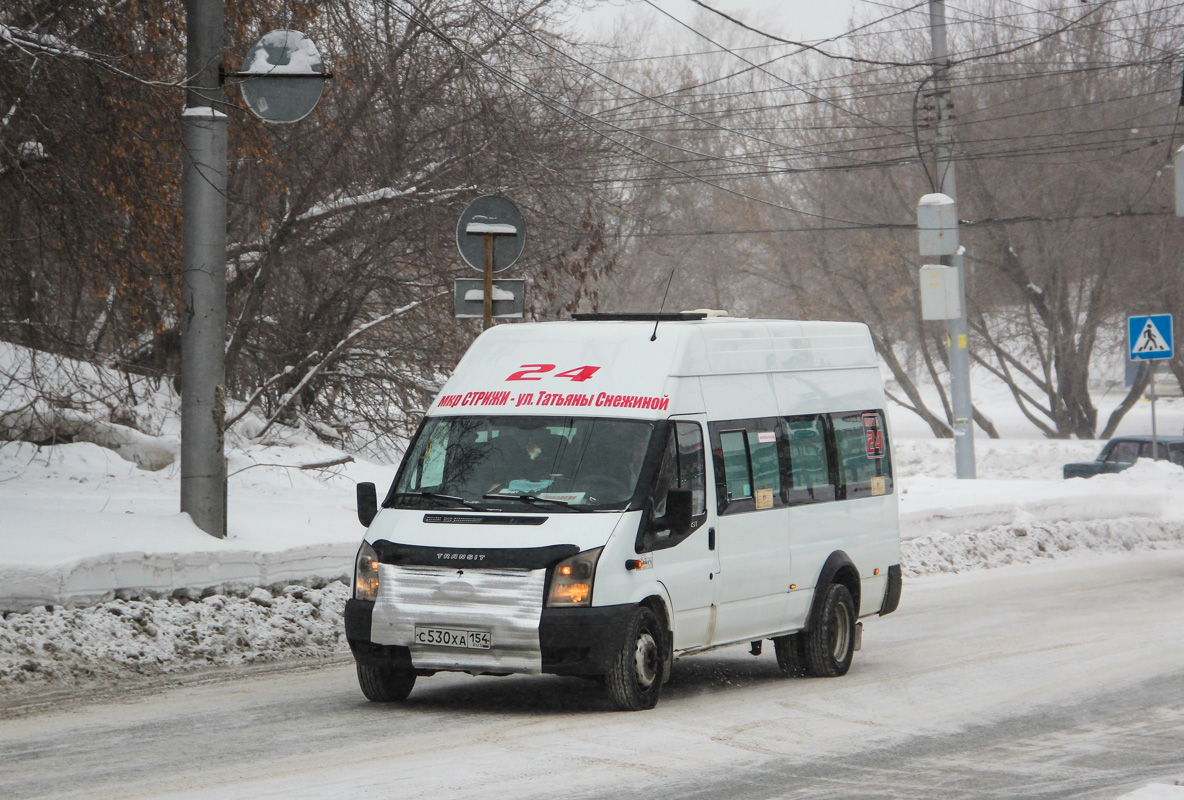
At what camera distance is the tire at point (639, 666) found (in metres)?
8.51

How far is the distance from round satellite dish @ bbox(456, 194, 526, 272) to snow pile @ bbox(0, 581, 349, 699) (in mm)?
3117

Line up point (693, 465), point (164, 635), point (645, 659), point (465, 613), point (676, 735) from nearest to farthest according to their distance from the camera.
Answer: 1. point (676, 735)
2. point (465, 613)
3. point (645, 659)
4. point (693, 465)
5. point (164, 635)

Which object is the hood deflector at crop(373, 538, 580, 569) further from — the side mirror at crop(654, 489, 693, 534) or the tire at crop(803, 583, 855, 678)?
the tire at crop(803, 583, 855, 678)

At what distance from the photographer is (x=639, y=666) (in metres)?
8.70

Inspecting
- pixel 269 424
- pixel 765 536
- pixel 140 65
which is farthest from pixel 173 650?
pixel 269 424

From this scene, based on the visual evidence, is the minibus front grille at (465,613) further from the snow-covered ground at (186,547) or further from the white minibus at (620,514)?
the snow-covered ground at (186,547)

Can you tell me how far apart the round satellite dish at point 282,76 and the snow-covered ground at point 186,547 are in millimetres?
3358

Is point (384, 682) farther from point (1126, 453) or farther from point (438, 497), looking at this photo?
point (1126, 453)

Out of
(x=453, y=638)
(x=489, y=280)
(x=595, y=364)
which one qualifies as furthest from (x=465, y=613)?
(x=489, y=280)

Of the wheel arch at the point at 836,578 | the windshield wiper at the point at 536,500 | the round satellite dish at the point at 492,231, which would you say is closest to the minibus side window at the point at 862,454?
the wheel arch at the point at 836,578

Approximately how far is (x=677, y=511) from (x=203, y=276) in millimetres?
5189

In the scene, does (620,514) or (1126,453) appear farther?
(1126,453)

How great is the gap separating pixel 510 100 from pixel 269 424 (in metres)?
4.96

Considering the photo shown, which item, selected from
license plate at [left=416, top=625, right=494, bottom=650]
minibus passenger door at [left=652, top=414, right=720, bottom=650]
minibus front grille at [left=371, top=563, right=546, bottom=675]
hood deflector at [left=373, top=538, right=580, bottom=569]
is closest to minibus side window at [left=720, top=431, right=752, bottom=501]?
minibus passenger door at [left=652, top=414, right=720, bottom=650]
